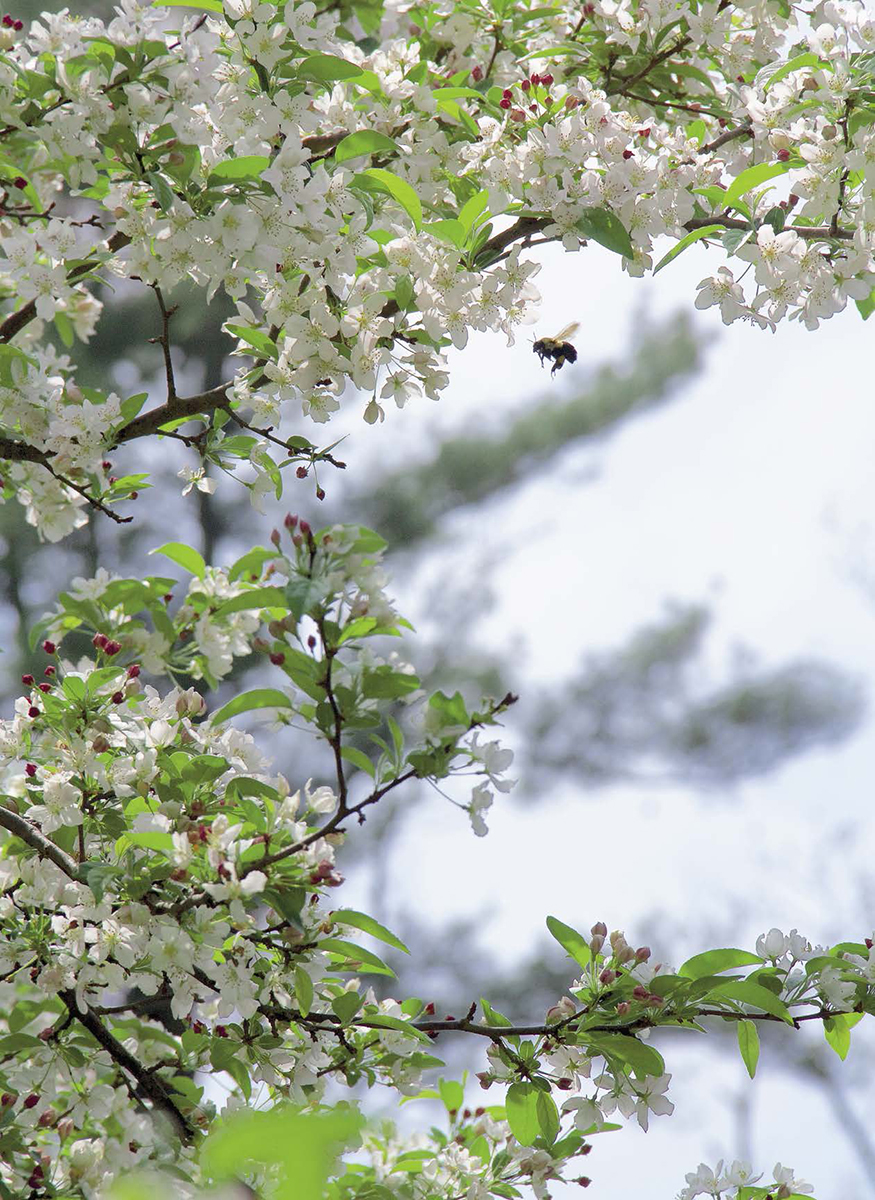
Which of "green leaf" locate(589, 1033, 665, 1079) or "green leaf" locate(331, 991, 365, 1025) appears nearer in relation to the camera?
"green leaf" locate(589, 1033, 665, 1079)

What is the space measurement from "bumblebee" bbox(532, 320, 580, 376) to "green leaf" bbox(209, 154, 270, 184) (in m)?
0.73

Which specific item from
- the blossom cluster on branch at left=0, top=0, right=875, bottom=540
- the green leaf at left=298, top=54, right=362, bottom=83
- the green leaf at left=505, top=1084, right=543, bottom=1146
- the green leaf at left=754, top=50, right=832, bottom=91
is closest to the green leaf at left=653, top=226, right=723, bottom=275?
the blossom cluster on branch at left=0, top=0, right=875, bottom=540

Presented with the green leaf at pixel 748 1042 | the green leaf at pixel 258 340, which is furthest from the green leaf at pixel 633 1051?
the green leaf at pixel 258 340

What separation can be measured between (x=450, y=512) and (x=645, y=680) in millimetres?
2056

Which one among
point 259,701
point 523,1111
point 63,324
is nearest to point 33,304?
point 63,324

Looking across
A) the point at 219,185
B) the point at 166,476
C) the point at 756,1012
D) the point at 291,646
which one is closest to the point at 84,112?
the point at 219,185

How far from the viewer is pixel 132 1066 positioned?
5.35 ft

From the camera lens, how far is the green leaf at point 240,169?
143 cm

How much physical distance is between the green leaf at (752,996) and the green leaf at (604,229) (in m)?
0.98

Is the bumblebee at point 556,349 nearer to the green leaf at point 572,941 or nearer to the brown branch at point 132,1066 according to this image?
the green leaf at point 572,941

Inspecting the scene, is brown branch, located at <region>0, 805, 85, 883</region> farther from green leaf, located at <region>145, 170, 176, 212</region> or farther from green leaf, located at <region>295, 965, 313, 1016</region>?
green leaf, located at <region>145, 170, 176, 212</region>

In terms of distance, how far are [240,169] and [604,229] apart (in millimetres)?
512

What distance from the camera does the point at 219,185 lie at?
4.86 ft

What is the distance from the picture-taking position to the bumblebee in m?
2.05
